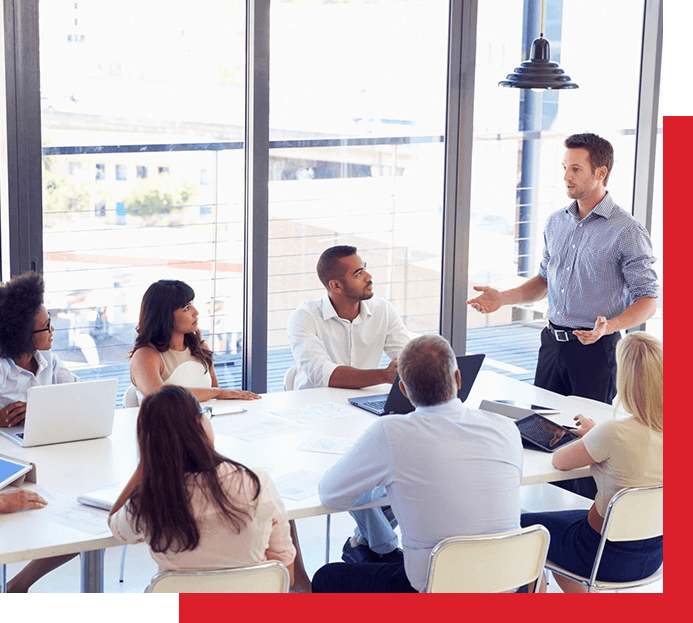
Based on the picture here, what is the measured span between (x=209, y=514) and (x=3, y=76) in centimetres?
259

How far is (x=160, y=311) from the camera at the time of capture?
3.54 m

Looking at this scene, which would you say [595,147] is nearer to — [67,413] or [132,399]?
[132,399]

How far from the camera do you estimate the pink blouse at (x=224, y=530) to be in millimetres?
2154

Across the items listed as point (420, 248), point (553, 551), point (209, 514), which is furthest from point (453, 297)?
point (209, 514)

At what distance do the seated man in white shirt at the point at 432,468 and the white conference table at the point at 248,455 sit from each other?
0.24 metres

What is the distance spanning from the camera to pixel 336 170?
4.83 meters

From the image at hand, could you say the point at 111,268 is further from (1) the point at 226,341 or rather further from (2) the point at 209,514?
(2) the point at 209,514

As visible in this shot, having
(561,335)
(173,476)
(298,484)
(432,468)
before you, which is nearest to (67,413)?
(298,484)

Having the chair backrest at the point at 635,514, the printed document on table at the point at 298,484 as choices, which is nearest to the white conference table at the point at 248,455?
the printed document on table at the point at 298,484

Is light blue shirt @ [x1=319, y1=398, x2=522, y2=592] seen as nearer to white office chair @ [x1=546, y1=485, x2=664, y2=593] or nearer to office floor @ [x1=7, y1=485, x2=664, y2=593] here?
white office chair @ [x1=546, y1=485, x2=664, y2=593]

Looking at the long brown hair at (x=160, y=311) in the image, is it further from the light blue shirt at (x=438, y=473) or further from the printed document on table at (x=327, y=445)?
the light blue shirt at (x=438, y=473)

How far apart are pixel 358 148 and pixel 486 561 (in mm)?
2903

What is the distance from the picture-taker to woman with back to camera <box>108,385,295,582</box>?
7.00 ft

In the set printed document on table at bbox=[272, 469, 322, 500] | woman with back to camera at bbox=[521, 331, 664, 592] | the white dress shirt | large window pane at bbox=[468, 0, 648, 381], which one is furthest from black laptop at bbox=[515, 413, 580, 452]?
large window pane at bbox=[468, 0, 648, 381]
